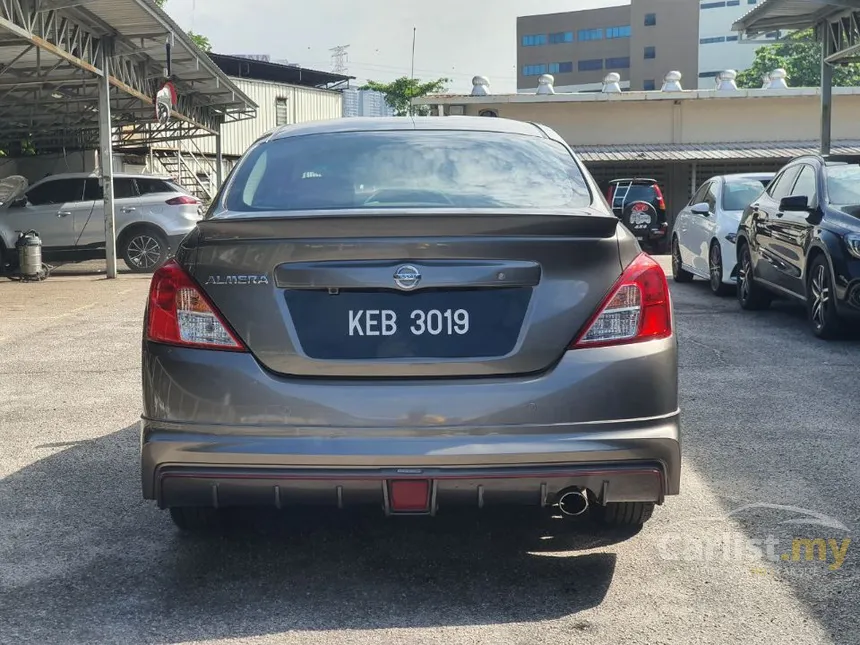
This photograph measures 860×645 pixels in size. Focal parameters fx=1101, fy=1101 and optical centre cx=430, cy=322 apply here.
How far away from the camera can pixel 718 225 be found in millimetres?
12750

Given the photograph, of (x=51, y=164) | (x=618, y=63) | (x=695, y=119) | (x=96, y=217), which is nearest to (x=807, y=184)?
(x=96, y=217)

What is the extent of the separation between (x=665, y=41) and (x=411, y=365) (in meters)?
105

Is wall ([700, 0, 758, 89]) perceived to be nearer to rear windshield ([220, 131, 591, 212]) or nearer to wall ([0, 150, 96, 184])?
wall ([0, 150, 96, 184])

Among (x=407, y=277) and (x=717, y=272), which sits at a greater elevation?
(x=407, y=277)

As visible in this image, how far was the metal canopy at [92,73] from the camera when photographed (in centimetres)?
1627

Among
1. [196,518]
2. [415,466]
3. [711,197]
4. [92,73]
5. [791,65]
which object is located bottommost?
[196,518]

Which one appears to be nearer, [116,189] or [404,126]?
[404,126]

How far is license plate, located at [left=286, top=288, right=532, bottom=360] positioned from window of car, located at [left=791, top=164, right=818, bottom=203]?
7108 mm

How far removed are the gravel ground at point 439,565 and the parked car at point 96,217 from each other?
13156 mm

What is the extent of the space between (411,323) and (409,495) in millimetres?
529

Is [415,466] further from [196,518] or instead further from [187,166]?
[187,166]

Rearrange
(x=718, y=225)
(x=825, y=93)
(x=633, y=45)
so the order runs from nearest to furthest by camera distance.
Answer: (x=718, y=225) → (x=825, y=93) → (x=633, y=45)

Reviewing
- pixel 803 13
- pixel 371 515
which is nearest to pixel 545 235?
pixel 371 515

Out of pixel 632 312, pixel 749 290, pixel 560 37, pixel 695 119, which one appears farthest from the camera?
pixel 560 37
